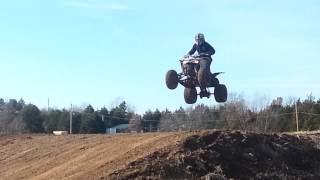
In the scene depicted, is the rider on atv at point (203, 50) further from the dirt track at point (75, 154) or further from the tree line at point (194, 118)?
the tree line at point (194, 118)

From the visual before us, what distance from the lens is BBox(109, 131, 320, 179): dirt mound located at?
14.2m

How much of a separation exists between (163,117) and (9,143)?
3553 centimetres

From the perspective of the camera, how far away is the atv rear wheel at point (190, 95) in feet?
76.6

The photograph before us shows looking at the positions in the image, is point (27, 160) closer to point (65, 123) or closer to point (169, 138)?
point (169, 138)

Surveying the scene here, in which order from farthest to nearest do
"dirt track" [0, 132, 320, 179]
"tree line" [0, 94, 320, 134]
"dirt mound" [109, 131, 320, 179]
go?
"tree line" [0, 94, 320, 134] < "dirt track" [0, 132, 320, 179] < "dirt mound" [109, 131, 320, 179]

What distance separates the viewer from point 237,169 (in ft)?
47.8

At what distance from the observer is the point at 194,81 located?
23047 millimetres

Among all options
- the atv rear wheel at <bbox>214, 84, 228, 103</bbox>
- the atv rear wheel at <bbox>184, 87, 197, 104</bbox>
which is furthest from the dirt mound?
the atv rear wheel at <bbox>184, 87, 197, 104</bbox>

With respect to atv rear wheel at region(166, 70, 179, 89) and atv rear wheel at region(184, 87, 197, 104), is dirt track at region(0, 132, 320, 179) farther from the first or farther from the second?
atv rear wheel at region(184, 87, 197, 104)

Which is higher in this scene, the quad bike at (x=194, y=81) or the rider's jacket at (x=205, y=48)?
the rider's jacket at (x=205, y=48)

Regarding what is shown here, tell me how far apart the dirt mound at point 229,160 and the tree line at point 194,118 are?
626 inches

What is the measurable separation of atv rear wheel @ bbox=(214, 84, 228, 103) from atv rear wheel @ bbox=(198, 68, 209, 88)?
0.73m

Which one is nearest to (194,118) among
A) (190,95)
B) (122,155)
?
(190,95)

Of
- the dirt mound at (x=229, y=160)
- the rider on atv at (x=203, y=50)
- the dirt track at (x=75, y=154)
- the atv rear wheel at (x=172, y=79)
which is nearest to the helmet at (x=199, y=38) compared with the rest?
the rider on atv at (x=203, y=50)
